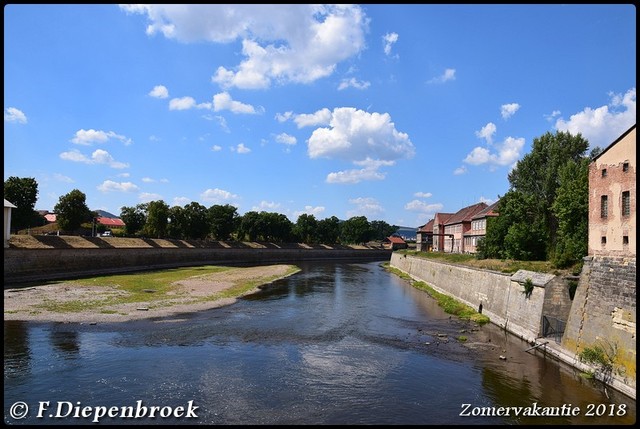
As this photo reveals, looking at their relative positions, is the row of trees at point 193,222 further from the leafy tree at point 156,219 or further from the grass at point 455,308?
the grass at point 455,308

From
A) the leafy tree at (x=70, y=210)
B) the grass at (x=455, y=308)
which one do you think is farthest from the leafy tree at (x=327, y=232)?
the grass at (x=455, y=308)

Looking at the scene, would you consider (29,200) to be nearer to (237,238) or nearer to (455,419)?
(237,238)

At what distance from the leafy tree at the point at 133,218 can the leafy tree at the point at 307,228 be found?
44.5 m

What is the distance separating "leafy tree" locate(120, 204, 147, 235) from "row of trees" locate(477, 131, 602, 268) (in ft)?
196

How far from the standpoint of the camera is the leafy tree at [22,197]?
5297 centimetres

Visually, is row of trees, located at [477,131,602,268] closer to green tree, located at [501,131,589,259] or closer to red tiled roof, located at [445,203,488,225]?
green tree, located at [501,131,589,259]

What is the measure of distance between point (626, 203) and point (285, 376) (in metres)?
15.6

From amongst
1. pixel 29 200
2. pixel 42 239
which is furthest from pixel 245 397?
pixel 29 200

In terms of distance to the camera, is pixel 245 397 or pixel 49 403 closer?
pixel 49 403

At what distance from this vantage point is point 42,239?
47.4 metres

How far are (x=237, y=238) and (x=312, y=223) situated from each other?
24644 millimetres

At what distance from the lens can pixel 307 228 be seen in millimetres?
114375

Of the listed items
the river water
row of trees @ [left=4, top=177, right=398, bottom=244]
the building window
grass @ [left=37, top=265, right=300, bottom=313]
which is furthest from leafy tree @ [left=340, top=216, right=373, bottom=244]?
the building window

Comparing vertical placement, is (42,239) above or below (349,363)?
above
